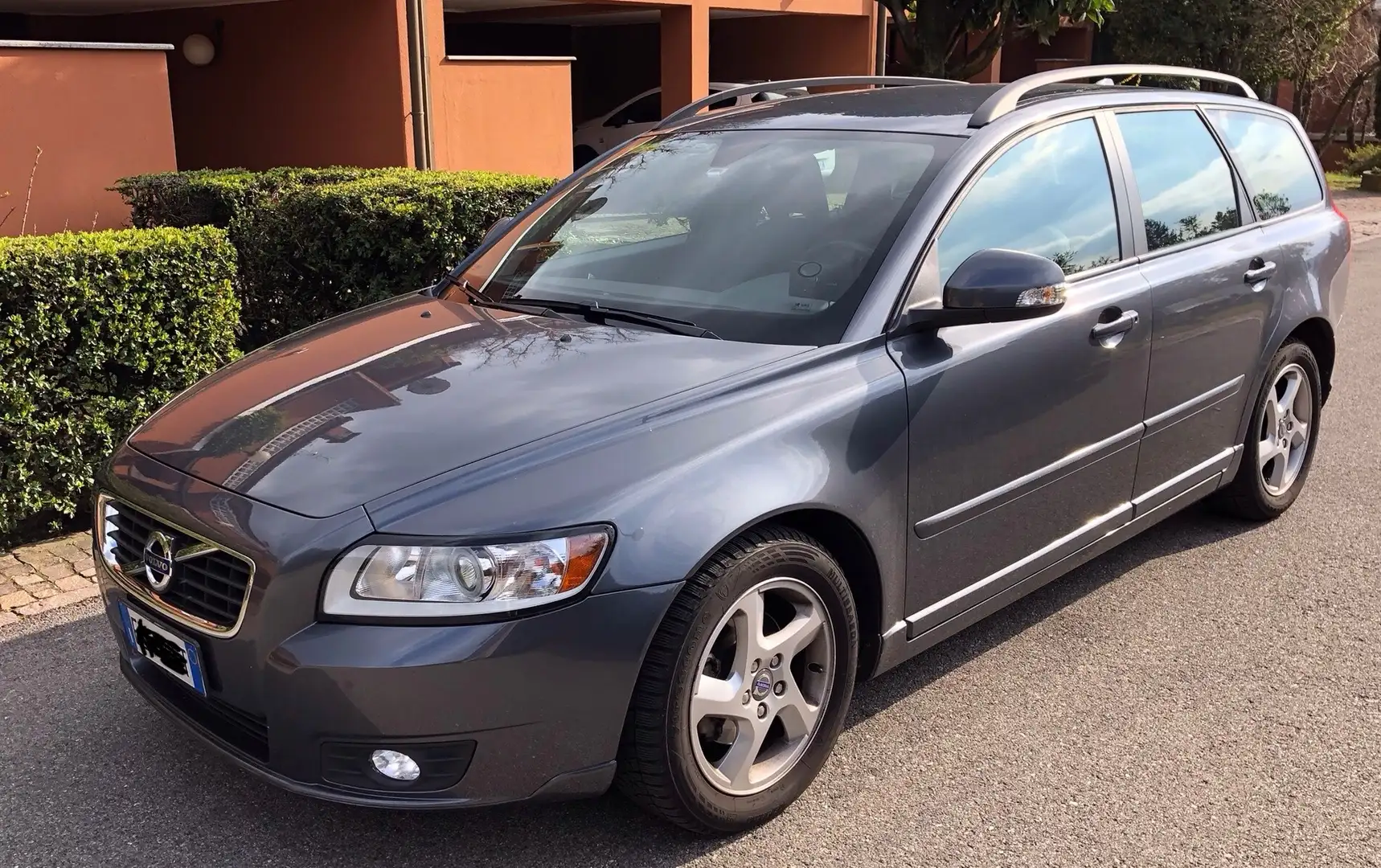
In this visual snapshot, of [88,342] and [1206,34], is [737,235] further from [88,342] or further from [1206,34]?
[1206,34]

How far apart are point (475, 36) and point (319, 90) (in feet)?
27.4

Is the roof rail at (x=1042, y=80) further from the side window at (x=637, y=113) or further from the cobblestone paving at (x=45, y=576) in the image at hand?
the side window at (x=637, y=113)

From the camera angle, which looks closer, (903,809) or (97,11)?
(903,809)

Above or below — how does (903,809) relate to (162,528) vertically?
below

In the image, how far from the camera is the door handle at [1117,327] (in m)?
3.74

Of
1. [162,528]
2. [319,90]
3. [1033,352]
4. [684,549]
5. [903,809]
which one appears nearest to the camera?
[684,549]

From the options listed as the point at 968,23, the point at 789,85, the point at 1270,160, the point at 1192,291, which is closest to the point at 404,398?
the point at 789,85

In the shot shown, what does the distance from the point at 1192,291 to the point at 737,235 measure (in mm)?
1679

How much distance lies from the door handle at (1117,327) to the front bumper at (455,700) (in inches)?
71.2

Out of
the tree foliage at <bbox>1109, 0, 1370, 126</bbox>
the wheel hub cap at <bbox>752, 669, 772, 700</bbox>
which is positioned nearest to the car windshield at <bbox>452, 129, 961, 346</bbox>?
the wheel hub cap at <bbox>752, 669, 772, 700</bbox>

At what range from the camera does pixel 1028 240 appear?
3.68 metres

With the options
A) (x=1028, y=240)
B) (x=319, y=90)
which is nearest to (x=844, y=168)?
(x=1028, y=240)

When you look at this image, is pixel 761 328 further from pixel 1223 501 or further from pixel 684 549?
pixel 1223 501

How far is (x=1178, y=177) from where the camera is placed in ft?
14.3
